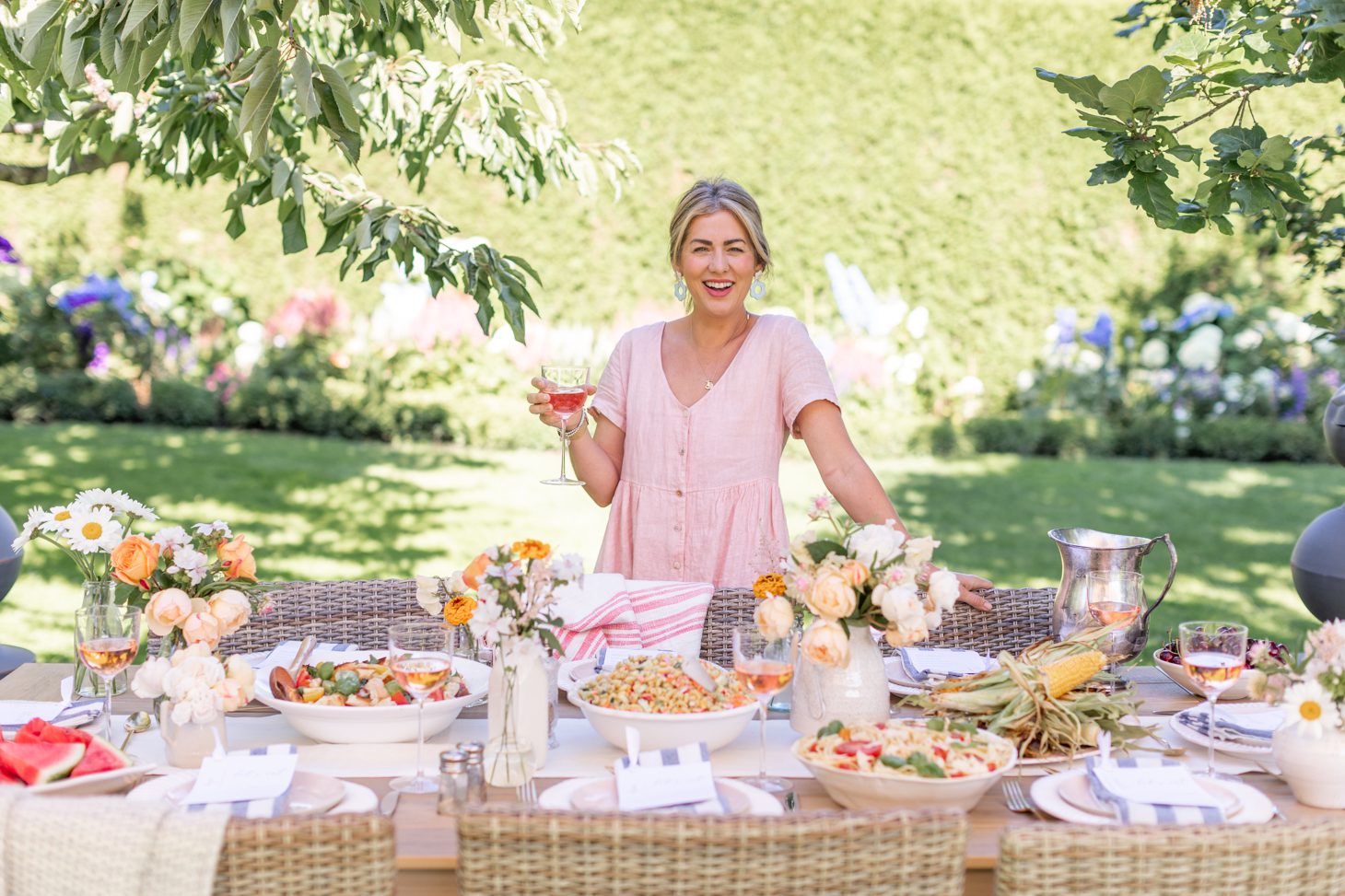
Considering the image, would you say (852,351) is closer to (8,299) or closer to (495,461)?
(495,461)

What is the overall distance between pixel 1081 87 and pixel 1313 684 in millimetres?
1040

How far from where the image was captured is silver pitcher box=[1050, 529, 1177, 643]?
2355 mm

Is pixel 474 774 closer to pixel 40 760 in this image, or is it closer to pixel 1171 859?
pixel 40 760

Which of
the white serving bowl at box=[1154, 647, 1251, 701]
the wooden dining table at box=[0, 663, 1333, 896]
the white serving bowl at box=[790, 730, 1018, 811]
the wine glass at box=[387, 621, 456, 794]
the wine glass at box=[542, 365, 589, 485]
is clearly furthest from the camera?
the wine glass at box=[542, 365, 589, 485]

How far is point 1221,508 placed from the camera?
23.3ft

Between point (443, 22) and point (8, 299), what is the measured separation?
21.3 ft

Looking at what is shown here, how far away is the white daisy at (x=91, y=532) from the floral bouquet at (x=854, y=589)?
1.05 meters

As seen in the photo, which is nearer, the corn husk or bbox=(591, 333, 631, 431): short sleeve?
the corn husk

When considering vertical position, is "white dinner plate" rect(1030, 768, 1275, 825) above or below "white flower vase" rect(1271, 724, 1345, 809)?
below

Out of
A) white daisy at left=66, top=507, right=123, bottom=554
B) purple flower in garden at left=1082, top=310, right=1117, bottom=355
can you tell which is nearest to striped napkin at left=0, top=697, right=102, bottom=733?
white daisy at left=66, top=507, right=123, bottom=554

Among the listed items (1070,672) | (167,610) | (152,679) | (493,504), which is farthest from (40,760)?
(493,504)

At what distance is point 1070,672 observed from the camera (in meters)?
2.17

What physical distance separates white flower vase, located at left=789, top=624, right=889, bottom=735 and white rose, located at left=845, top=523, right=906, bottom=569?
0.41 ft

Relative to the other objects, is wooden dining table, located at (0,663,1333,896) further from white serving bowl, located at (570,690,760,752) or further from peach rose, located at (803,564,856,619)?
peach rose, located at (803,564,856,619)
